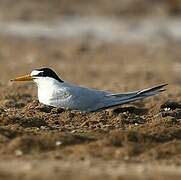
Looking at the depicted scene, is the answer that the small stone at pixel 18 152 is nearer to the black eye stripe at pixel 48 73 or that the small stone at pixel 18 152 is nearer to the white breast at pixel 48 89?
the white breast at pixel 48 89

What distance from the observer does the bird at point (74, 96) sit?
384 inches

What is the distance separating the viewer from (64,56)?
75.7 feet

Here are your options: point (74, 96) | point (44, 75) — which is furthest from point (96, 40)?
point (74, 96)

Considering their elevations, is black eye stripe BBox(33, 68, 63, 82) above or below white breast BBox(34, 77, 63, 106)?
above

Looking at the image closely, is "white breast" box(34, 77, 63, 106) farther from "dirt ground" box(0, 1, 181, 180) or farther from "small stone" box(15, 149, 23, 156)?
"small stone" box(15, 149, 23, 156)

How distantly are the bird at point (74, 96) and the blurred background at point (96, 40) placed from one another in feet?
15.3

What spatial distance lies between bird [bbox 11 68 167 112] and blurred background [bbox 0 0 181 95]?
467 cm

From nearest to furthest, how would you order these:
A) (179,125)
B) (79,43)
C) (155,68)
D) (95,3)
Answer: (179,125)
(155,68)
(79,43)
(95,3)

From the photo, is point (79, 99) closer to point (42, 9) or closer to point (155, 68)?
point (155, 68)

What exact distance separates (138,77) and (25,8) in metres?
16.4

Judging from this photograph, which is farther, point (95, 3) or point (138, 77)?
point (95, 3)

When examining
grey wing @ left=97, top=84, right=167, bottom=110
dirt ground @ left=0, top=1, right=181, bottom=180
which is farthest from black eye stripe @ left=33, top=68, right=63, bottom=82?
grey wing @ left=97, top=84, right=167, bottom=110

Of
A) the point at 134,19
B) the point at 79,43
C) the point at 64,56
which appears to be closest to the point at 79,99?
the point at 64,56

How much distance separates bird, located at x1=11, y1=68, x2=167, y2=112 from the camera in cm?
976
